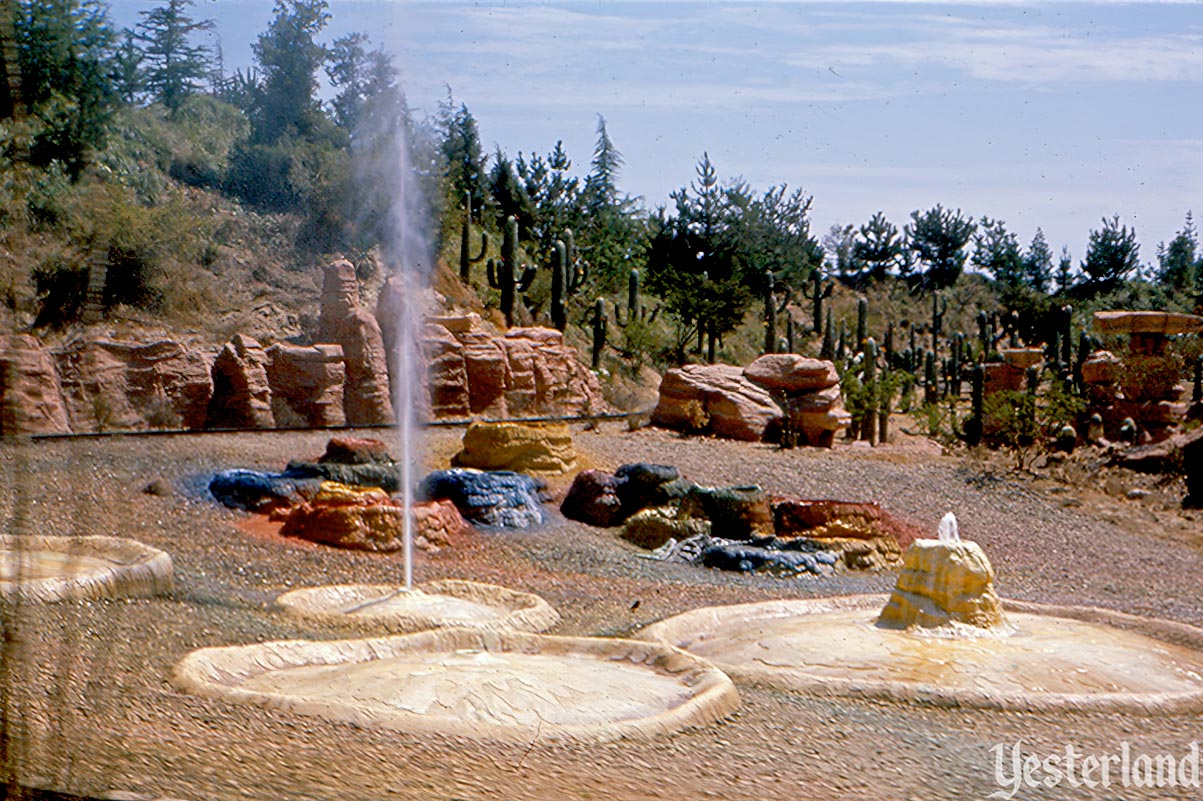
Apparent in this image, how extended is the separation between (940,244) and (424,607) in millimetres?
43381

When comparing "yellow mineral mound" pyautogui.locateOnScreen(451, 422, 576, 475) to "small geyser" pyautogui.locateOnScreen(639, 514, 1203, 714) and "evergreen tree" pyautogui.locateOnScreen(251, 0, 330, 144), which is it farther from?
"evergreen tree" pyautogui.locateOnScreen(251, 0, 330, 144)

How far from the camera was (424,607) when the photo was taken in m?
7.01

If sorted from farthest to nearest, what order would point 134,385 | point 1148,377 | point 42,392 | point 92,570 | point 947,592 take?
point 1148,377
point 134,385
point 42,392
point 947,592
point 92,570

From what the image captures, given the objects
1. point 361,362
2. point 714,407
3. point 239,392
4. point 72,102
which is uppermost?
point 72,102

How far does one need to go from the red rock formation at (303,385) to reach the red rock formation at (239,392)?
0.25 m

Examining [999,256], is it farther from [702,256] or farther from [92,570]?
[92,570]

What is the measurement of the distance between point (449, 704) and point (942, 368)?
32.7 m

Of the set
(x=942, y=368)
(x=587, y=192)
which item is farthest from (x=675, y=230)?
(x=942, y=368)

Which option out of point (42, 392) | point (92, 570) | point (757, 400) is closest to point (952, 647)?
point (92, 570)

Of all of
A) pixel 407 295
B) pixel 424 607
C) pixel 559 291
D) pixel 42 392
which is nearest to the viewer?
pixel 424 607

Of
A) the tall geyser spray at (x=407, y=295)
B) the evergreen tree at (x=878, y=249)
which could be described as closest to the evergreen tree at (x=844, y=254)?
the evergreen tree at (x=878, y=249)

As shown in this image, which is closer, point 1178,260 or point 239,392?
point 239,392

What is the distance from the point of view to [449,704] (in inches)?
167

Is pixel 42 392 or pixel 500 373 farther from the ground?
pixel 500 373
